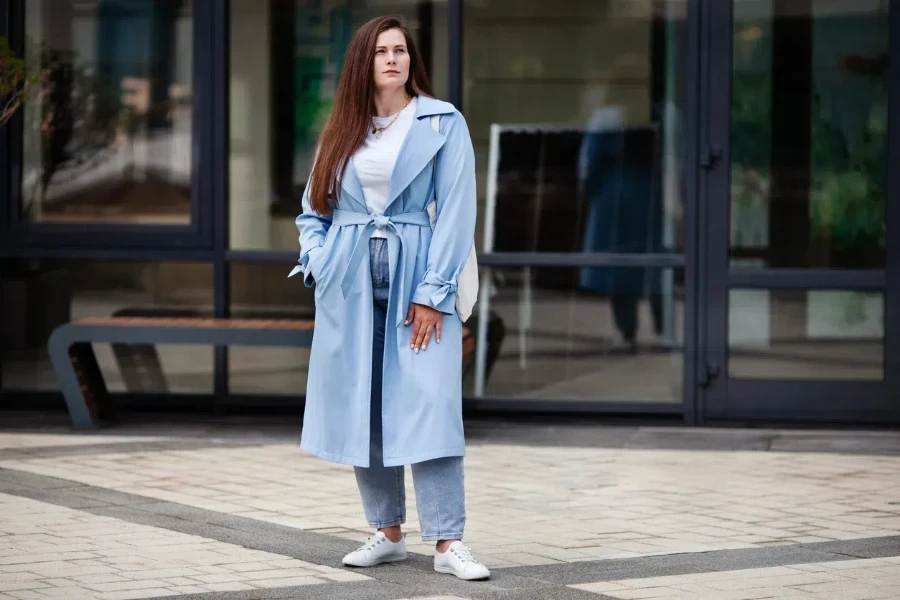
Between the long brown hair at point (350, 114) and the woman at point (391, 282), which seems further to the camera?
the long brown hair at point (350, 114)

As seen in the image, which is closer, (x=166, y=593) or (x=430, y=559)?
(x=166, y=593)

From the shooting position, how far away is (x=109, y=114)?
915 cm

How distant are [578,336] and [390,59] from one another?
4091mm

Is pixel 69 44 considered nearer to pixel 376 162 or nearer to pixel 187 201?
pixel 187 201

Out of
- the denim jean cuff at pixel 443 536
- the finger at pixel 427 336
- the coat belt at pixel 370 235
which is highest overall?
the coat belt at pixel 370 235

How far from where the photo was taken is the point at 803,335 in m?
8.64

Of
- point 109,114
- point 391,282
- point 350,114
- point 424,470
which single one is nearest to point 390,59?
point 350,114

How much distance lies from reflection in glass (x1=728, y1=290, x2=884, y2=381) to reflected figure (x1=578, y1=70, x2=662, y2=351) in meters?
0.54

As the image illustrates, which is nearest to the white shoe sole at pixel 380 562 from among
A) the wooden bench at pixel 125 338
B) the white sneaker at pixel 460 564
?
the white sneaker at pixel 460 564

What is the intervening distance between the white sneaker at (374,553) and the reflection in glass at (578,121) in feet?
12.7

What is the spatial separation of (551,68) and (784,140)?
1367mm

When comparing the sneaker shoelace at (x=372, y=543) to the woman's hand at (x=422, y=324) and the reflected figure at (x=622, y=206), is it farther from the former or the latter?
the reflected figure at (x=622, y=206)

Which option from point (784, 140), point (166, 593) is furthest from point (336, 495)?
point (784, 140)

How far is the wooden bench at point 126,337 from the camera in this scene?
8156 millimetres
